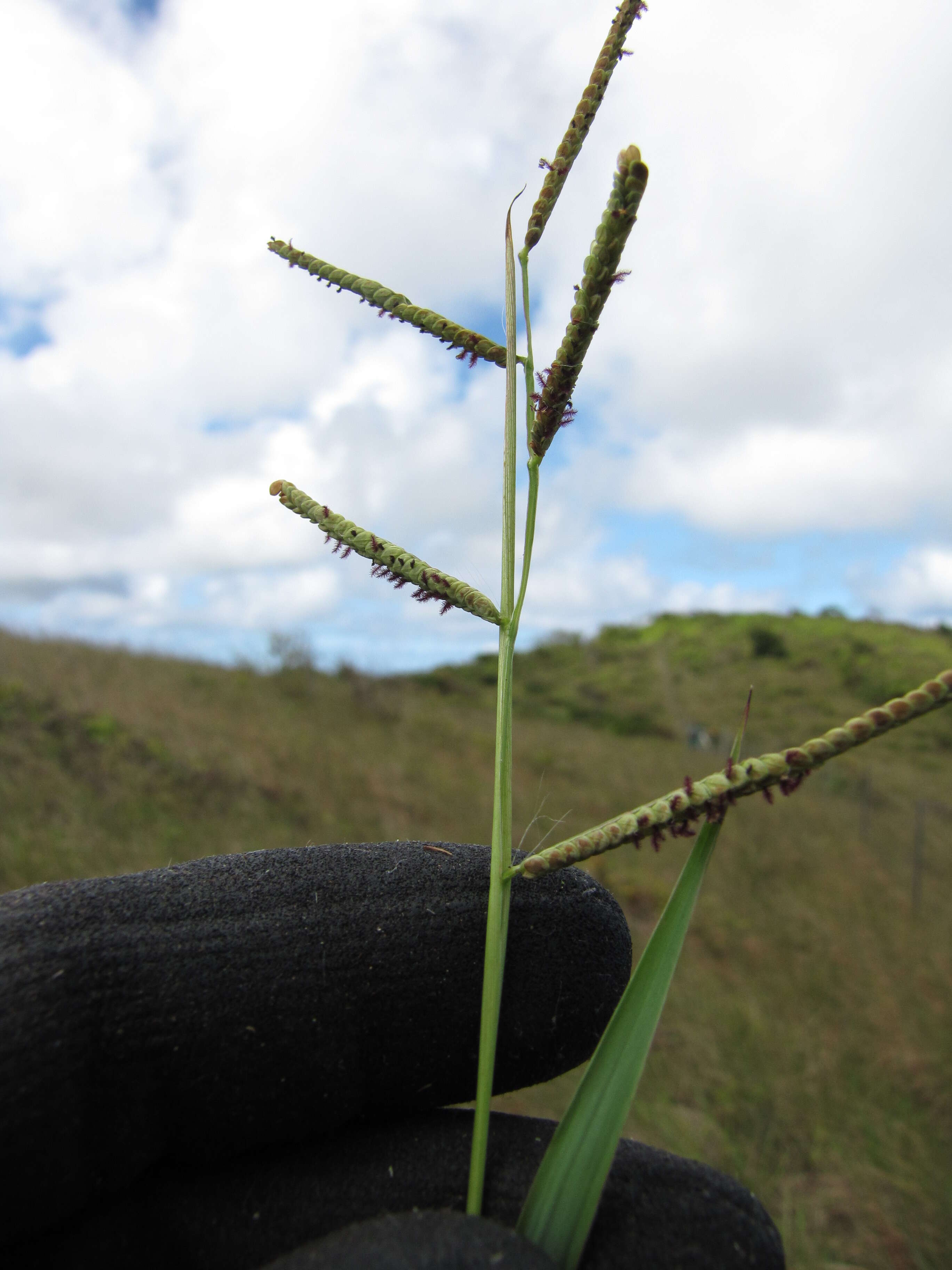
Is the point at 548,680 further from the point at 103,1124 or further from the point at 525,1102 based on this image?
the point at 103,1124

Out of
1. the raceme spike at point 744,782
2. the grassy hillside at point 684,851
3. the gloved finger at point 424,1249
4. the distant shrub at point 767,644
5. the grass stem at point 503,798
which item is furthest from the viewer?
the distant shrub at point 767,644

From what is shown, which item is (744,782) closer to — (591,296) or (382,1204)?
(591,296)

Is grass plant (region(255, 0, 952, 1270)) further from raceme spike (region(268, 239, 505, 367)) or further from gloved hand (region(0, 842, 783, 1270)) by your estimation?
gloved hand (region(0, 842, 783, 1270))

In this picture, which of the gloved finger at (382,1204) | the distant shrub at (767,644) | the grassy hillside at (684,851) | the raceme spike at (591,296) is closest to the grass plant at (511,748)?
the raceme spike at (591,296)

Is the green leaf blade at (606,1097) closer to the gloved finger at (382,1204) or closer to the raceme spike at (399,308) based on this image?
the gloved finger at (382,1204)

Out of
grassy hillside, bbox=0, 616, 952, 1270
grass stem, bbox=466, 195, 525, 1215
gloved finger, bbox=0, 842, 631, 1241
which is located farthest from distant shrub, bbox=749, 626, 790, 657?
grass stem, bbox=466, 195, 525, 1215

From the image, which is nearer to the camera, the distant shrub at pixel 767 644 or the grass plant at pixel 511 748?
the grass plant at pixel 511 748

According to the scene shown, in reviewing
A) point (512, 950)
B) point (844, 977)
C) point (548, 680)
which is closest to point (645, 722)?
point (548, 680)

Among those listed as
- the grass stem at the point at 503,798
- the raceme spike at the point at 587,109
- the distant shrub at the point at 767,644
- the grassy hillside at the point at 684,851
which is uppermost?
the distant shrub at the point at 767,644
